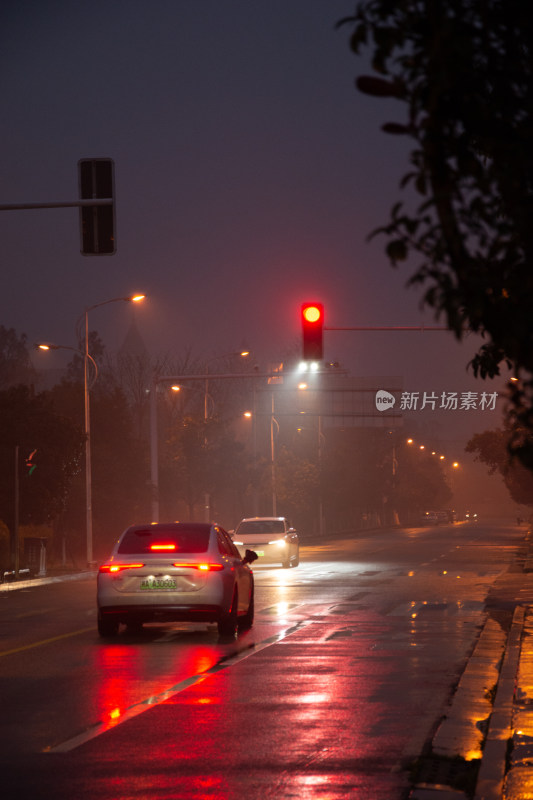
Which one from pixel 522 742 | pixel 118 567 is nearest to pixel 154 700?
pixel 522 742

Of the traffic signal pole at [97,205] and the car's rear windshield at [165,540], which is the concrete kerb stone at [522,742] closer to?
the car's rear windshield at [165,540]

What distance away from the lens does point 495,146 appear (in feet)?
18.6

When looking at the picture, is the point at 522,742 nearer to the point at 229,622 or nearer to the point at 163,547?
the point at 229,622

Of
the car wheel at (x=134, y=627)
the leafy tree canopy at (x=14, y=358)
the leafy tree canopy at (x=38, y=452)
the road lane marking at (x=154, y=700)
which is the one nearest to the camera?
the road lane marking at (x=154, y=700)

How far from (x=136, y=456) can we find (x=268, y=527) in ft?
71.6

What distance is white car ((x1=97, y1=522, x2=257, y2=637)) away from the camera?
17.6 meters

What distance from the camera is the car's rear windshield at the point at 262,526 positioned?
133 ft

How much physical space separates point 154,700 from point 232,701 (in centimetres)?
72

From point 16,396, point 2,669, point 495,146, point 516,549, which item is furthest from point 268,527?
point 495,146

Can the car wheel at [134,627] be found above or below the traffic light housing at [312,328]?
below

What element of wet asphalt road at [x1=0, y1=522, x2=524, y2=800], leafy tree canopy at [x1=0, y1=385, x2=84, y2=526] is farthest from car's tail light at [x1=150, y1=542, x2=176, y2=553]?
leafy tree canopy at [x1=0, y1=385, x2=84, y2=526]

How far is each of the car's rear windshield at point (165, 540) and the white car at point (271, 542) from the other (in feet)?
64.4

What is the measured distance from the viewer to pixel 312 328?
83.7 ft

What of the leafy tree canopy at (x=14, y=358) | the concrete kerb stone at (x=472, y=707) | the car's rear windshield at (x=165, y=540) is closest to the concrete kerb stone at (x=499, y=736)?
the concrete kerb stone at (x=472, y=707)
